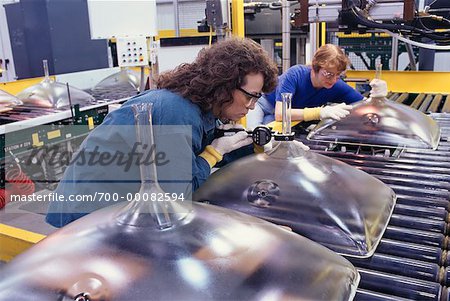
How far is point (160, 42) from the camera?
144 inches

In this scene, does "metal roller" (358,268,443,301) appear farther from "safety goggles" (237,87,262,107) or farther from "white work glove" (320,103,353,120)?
"white work glove" (320,103,353,120)

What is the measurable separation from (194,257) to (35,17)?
14.4 feet

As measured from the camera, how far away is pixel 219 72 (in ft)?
4.58

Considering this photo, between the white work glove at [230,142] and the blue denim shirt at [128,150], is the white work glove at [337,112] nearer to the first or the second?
the white work glove at [230,142]

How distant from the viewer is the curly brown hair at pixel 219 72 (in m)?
1.39

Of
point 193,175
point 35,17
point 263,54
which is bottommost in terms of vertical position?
point 193,175

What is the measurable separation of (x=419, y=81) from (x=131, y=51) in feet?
7.73

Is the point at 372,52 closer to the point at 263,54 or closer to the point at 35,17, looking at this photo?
the point at 35,17

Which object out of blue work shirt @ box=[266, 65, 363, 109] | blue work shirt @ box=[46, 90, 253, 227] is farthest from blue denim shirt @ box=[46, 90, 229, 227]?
blue work shirt @ box=[266, 65, 363, 109]

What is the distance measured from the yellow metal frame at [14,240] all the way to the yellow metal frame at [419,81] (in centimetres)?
300

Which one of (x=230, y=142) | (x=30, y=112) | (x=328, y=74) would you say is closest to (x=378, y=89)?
(x=328, y=74)

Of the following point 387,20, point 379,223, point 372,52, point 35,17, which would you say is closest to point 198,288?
point 379,223

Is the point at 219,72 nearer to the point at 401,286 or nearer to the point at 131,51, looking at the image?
the point at 401,286

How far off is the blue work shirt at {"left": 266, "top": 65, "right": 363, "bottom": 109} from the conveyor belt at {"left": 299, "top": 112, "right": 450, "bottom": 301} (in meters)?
0.89
